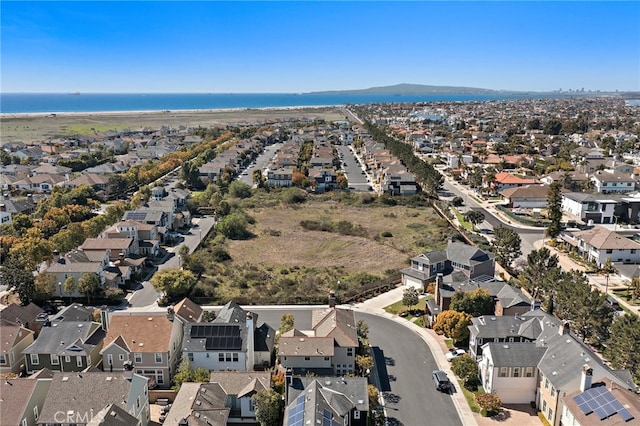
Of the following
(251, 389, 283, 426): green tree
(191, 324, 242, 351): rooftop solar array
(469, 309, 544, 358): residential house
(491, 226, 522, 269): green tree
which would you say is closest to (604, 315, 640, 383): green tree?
(469, 309, 544, 358): residential house

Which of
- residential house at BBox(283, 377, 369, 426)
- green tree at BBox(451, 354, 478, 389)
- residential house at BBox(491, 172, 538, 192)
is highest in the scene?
residential house at BBox(491, 172, 538, 192)

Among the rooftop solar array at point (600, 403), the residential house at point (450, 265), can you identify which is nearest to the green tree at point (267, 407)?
the rooftop solar array at point (600, 403)

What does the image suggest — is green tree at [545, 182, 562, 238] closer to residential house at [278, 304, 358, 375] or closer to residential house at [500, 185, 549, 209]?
residential house at [500, 185, 549, 209]

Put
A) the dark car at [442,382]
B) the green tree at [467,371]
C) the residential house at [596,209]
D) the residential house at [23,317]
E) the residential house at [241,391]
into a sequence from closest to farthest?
1. the residential house at [241,391]
2. the dark car at [442,382]
3. the green tree at [467,371]
4. the residential house at [23,317]
5. the residential house at [596,209]

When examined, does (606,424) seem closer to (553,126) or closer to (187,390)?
(187,390)

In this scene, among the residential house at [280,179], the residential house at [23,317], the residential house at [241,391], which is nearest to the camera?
the residential house at [241,391]

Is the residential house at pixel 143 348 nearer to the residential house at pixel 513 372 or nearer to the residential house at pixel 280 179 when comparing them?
the residential house at pixel 513 372

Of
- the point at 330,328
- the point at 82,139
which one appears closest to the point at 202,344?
the point at 330,328
